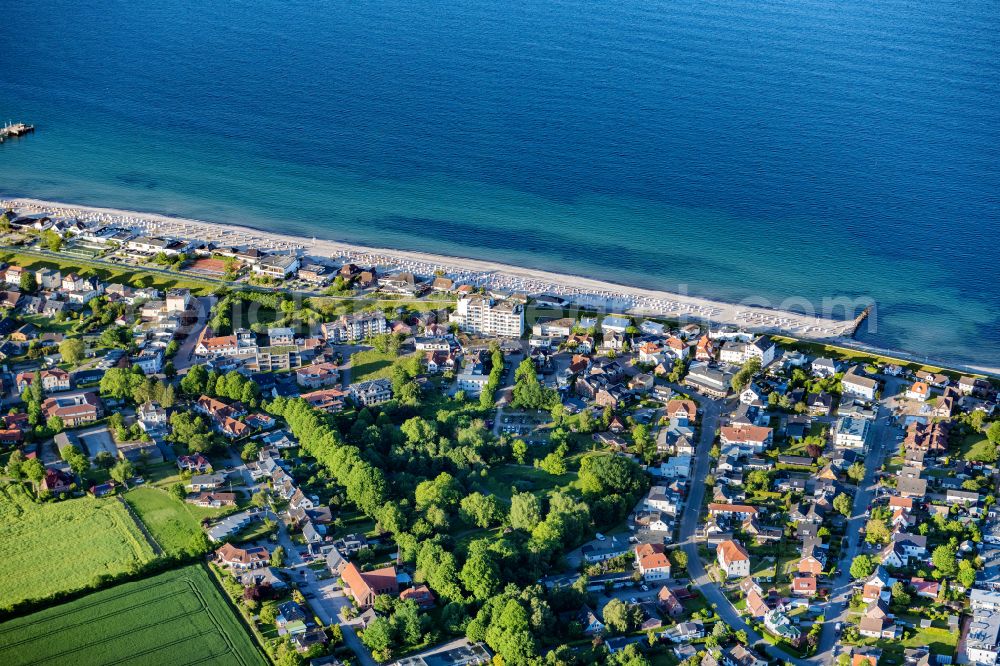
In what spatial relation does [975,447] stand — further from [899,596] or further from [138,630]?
[138,630]

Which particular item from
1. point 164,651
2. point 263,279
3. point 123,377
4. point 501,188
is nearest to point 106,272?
point 263,279

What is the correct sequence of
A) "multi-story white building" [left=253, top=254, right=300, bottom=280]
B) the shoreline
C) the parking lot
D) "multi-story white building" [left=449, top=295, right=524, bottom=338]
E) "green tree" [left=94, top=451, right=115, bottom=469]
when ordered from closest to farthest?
1. "green tree" [left=94, top=451, right=115, bottom=469]
2. the parking lot
3. "multi-story white building" [left=449, top=295, right=524, bottom=338]
4. the shoreline
5. "multi-story white building" [left=253, top=254, right=300, bottom=280]

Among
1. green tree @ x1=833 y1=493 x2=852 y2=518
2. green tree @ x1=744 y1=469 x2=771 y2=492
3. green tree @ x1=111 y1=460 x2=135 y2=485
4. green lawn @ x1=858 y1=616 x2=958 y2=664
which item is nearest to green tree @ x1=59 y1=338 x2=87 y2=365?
green tree @ x1=111 y1=460 x2=135 y2=485

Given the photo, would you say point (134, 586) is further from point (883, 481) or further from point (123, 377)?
point (883, 481)

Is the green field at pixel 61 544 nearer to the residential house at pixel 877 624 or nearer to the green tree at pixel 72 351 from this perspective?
the green tree at pixel 72 351

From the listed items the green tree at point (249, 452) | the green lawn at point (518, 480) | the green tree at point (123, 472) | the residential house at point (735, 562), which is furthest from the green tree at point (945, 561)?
the green tree at point (123, 472)

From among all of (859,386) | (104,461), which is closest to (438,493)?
Result: (104,461)

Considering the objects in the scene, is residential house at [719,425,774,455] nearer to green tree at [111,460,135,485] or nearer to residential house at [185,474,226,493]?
residential house at [185,474,226,493]
